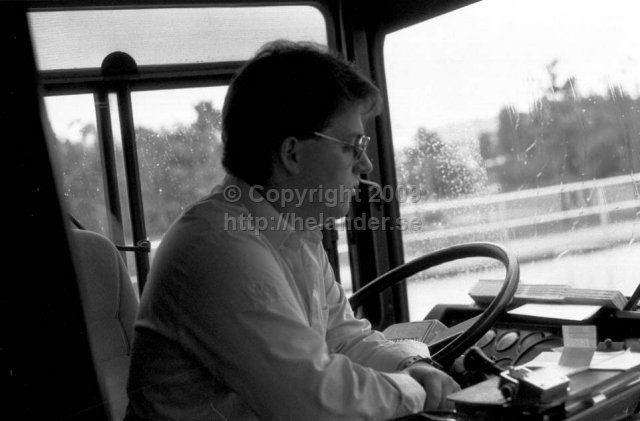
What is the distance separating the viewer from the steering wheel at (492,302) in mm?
1887

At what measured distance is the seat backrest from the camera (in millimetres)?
1310

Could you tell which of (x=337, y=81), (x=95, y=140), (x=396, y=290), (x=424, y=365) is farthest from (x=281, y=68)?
(x=396, y=290)

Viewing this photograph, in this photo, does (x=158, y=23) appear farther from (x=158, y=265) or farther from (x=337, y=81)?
(x=158, y=265)

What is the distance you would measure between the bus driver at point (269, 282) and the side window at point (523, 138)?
2.29 ft

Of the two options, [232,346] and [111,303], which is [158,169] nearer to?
[111,303]

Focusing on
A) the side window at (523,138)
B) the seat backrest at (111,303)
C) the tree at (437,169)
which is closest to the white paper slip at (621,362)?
the side window at (523,138)

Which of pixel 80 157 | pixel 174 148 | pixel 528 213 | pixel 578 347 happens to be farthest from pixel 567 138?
pixel 80 157

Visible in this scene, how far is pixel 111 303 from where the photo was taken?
→ 1511mm

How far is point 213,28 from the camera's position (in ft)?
7.11

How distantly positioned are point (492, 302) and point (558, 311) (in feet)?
0.94

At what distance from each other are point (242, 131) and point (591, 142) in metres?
1.07

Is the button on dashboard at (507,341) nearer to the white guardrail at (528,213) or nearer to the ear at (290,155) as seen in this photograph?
the white guardrail at (528,213)

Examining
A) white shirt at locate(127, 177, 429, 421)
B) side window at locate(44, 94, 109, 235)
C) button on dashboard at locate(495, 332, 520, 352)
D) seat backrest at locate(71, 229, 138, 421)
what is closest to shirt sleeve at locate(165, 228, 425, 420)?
white shirt at locate(127, 177, 429, 421)

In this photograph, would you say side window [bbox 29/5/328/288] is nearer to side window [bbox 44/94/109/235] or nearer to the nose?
side window [bbox 44/94/109/235]
